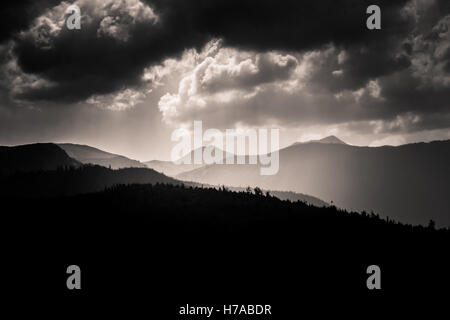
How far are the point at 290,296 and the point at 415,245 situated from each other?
1660 inches

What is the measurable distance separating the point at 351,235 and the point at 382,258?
43.5 feet

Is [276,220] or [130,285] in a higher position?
[276,220]

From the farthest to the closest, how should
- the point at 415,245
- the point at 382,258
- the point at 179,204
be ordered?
the point at 179,204
the point at 415,245
the point at 382,258

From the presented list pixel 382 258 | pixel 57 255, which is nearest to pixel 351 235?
pixel 382 258

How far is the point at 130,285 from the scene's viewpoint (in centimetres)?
8262
